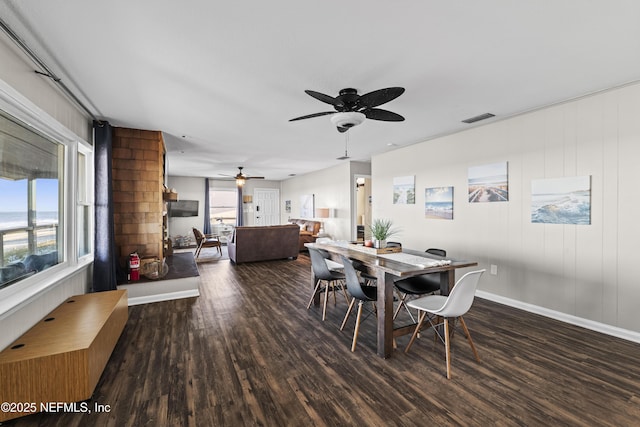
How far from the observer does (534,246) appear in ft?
11.8

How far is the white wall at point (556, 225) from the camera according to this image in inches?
113

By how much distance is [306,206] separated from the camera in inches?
388

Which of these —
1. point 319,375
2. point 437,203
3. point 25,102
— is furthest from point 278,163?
point 319,375

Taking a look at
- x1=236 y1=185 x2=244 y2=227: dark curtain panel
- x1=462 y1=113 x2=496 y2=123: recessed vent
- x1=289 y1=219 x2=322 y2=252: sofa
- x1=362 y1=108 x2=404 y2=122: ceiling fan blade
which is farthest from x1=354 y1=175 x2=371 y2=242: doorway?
x1=362 y1=108 x2=404 y2=122: ceiling fan blade

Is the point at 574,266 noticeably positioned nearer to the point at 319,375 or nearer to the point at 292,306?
A: the point at 319,375

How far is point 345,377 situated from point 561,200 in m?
3.19

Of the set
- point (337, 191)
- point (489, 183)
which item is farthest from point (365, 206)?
point (489, 183)

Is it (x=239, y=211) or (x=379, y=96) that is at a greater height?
(x=379, y=96)

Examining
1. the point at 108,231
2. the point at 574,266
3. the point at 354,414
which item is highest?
the point at 108,231

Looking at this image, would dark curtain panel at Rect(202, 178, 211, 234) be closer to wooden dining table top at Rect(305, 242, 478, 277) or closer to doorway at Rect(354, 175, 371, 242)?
doorway at Rect(354, 175, 371, 242)

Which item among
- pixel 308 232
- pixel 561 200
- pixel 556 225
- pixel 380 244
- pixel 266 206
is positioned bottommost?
pixel 308 232

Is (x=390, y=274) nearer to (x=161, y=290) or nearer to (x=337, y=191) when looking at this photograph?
(x=161, y=290)

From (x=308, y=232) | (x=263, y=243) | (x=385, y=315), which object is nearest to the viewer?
(x=385, y=315)

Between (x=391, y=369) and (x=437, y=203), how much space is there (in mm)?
3191
